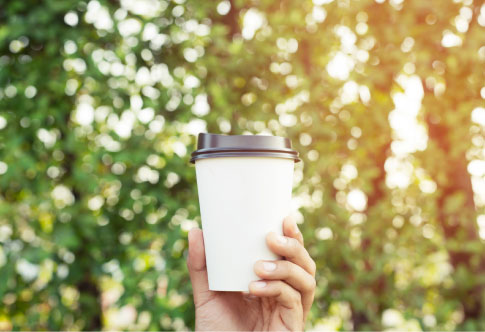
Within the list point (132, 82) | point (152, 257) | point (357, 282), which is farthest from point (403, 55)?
point (152, 257)

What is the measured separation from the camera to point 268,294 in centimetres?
126

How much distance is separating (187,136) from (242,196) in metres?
1.14

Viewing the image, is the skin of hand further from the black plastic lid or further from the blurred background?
the blurred background

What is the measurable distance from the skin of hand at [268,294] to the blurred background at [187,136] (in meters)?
0.75

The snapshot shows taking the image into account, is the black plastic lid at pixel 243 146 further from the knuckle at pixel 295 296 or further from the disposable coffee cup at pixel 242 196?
the knuckle at pixel 295 296

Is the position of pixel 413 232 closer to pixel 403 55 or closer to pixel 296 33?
pixel 403 55

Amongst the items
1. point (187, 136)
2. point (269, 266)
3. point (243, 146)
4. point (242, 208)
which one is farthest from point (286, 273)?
point (187, 136)

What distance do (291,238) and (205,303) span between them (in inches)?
13.2

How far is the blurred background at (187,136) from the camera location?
232 cm

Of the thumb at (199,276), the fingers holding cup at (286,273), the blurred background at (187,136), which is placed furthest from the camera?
the blurred background at (187,136)

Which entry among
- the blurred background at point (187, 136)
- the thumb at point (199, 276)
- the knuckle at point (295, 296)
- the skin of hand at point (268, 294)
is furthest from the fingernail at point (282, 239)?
the blurred background at point (187, 136)

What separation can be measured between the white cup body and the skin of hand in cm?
4

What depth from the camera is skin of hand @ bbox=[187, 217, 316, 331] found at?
49.8 inches

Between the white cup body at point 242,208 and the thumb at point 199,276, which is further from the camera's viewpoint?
the thumb at point 199,276
